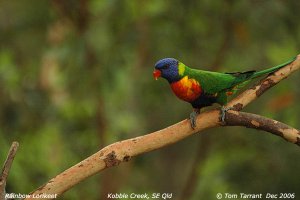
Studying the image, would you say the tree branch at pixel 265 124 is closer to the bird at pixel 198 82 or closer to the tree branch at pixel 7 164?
the bird at pixel 198 82

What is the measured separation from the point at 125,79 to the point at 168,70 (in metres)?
3.16

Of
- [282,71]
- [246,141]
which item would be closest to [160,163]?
[246,141]

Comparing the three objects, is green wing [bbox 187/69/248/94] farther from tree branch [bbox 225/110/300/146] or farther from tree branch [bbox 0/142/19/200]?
tree branch [bbox 0/142/19/200]

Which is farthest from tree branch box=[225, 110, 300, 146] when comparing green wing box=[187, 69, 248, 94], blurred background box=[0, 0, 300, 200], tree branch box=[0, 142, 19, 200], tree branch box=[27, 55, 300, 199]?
blurred background box=[0, 0, 300, 200]

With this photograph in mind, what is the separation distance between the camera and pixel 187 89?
2.06 metres

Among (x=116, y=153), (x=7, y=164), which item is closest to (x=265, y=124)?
(x=116, y=153)

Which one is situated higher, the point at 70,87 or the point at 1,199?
the point at 70,87

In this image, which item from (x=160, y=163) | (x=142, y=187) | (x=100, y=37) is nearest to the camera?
(x=100, y=37)

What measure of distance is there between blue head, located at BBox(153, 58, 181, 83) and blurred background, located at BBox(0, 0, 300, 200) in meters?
2.03

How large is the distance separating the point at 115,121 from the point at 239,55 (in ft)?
4.69

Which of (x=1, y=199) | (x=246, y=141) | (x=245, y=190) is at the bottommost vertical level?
(x=1, y=199)

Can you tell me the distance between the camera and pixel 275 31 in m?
4.16

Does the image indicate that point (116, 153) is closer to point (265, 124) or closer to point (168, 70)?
point (168, 70)

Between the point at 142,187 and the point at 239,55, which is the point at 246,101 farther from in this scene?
the point at 142,187
